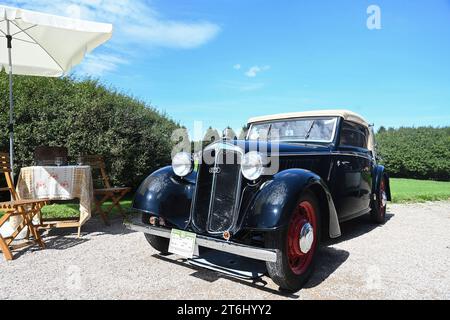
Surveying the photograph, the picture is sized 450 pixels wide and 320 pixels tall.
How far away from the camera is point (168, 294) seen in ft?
9.68

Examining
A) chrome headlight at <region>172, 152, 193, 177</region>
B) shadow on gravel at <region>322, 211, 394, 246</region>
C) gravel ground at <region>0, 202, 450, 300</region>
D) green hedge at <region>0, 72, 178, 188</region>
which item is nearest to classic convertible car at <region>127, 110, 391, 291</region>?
chrome headlight at <region>172, 152, 193, 177</region>

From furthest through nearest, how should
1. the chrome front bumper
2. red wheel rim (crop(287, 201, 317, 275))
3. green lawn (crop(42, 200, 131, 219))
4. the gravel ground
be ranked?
green lawn (crop(42, 200, 131, 219)) → red wheel rim (crop(287, 201, 317, 275)) → the gravel ground → the chrome front bumper

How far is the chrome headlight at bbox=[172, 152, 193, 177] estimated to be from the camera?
3.92 meters

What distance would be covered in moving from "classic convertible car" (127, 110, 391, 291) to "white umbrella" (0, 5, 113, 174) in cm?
253

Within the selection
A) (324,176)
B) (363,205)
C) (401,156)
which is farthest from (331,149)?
(401,156)

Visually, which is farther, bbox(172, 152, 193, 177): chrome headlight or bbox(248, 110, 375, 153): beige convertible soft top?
bbox(248, 110, 375, 153): beige convertible soft top

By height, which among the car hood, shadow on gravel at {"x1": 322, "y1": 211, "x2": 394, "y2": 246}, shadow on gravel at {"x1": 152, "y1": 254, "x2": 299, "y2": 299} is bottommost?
shadow on gravel at {"x1": 322, "y1": 211, "x2": 394, "y2": 246}

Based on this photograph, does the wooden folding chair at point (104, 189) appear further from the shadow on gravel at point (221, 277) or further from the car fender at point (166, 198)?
the shadow on gravel at point (221, 277)

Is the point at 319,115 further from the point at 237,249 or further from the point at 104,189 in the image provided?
the point at 104,189

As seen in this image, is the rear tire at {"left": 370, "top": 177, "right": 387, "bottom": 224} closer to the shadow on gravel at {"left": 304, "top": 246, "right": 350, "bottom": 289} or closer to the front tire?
the shadow on gravel at {"left": 304, "top": 246, "right": 350, "bottom": 289}

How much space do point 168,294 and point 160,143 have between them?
584 centimetres

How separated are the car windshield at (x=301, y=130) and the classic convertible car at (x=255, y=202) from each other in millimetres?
49

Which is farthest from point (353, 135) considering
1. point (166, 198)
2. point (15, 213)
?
point (15, 213)
